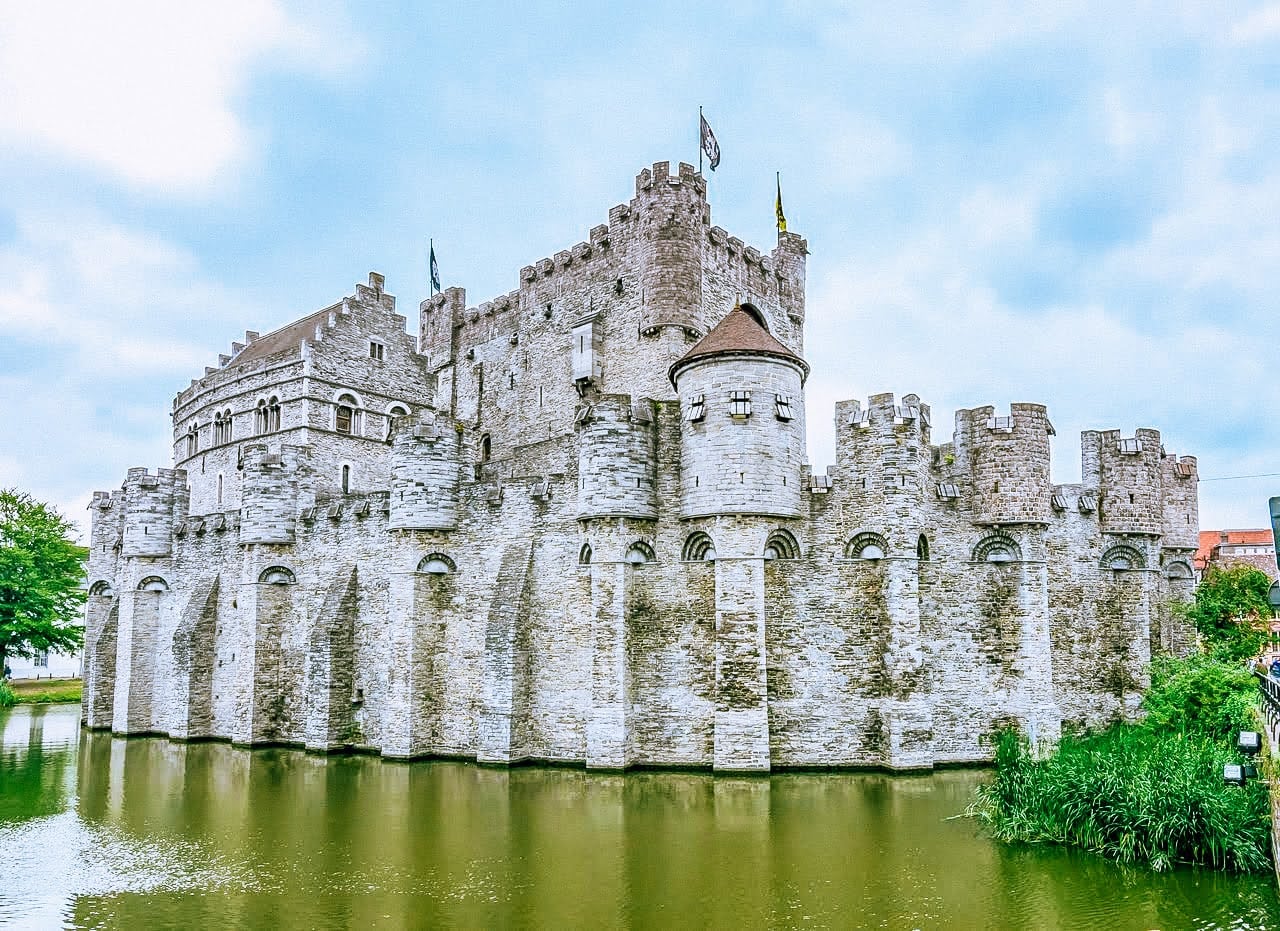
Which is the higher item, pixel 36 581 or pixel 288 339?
pixel 288 339

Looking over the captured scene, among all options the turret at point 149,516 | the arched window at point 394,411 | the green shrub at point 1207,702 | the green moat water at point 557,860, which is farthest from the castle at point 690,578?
the arched window at point 394,411

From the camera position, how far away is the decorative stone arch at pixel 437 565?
2494 centimetres

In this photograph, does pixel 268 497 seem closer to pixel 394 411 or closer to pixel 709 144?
pixel 394 411

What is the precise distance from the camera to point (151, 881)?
43.5 ft

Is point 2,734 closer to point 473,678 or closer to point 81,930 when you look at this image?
point 473,678

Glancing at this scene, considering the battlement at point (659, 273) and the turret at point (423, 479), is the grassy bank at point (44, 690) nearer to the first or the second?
the battlement at point (659, 273)

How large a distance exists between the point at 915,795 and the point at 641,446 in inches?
378

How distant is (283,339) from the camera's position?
126ft

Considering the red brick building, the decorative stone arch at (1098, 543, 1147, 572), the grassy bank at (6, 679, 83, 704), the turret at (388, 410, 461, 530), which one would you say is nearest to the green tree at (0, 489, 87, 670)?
the grassy bank at (6, 679, 83, 704)

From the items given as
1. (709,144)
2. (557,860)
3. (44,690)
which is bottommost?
(44,690)

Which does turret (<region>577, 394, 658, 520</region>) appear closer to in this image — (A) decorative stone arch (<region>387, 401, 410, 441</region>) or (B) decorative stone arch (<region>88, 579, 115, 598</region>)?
(A) decorative stone arch (<region>387, 401, 410, 441</region>)

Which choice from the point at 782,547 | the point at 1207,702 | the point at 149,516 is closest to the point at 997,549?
the point at 782,547

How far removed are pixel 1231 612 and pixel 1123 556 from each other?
30.9ft

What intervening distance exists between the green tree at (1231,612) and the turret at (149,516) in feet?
104
